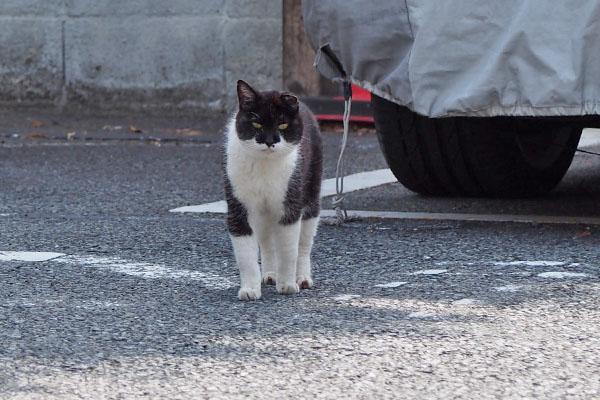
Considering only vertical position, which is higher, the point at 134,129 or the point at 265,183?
the point at 265,183

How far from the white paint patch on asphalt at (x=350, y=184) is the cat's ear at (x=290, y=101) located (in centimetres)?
185

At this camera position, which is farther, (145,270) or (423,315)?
(145,270)

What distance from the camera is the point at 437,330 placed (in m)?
2.89

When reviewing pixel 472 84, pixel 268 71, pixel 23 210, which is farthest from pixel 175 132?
pixel 472 84

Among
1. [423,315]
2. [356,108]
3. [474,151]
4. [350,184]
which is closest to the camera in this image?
[423,315]

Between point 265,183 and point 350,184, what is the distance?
289cm

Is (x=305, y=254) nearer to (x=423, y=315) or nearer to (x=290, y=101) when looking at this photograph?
(x=290, y=101)

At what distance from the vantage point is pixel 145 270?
3.81 m

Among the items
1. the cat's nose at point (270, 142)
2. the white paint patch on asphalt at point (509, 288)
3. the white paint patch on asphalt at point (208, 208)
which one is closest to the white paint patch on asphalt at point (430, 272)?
the white paint patch on asphalt at point (509, 288)

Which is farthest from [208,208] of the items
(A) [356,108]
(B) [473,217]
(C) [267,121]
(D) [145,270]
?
(A) [356,108]

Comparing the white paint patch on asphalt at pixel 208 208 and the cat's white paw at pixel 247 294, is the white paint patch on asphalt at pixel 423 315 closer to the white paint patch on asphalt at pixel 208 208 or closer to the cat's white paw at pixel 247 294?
the cat's white paw at pixel 247 294

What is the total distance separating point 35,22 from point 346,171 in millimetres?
4746

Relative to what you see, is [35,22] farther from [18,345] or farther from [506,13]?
[18,345]

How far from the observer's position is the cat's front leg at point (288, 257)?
3453 mm
